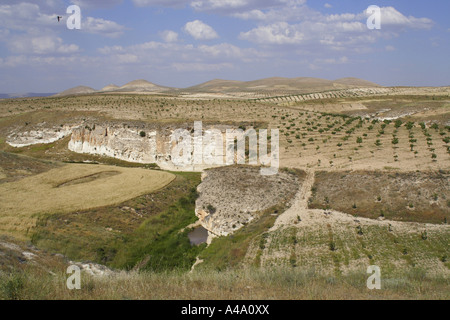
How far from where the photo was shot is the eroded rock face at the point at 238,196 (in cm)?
2338

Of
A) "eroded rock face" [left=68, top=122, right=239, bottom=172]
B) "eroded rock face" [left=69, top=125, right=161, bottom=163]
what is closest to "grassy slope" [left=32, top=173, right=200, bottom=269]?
"eroded rock face" [left=68, top=122, right=239, bottom=172]

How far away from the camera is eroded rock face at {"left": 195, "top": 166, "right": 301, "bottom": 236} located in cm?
2338

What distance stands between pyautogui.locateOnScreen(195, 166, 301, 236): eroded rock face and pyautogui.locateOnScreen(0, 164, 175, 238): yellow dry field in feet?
17.2

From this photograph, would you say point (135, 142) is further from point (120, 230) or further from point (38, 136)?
point (120, 230)

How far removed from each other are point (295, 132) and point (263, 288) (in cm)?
3435

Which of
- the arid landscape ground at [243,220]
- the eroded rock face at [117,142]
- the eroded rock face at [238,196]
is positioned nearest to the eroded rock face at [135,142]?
the eroded rock face at [117,142]

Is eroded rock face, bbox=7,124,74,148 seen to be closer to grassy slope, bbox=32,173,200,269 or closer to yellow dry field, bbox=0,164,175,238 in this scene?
yellow dry field, bbox=0,164,175,238

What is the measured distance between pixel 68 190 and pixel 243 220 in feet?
47.7

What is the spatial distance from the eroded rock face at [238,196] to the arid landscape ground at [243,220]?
0.13 meters

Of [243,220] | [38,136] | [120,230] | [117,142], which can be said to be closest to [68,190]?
[120,230]

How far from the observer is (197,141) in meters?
40.9

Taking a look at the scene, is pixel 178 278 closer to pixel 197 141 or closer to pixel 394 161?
pixel 394 161

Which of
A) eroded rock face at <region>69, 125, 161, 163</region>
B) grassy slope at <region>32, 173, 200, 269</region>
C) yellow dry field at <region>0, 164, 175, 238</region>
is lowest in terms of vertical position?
grassy slope at <region>32, 173, 200, 269</region>

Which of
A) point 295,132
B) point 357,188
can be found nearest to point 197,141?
point 295,132
